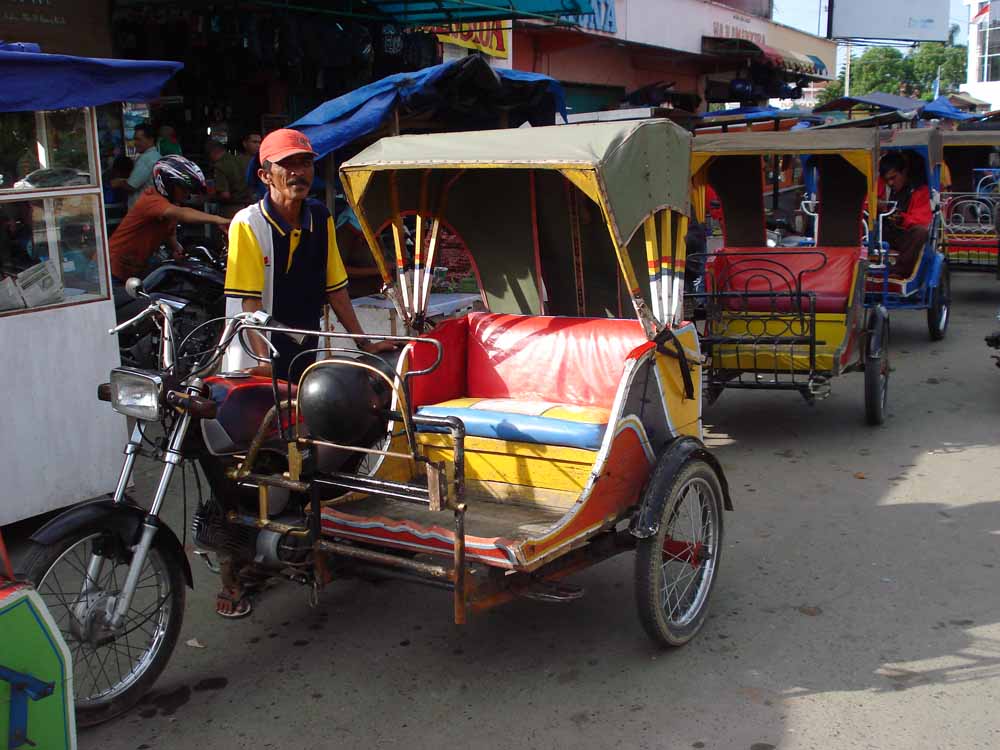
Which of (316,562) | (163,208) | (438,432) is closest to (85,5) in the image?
(163,208)

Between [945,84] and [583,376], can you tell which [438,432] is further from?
[945,84]

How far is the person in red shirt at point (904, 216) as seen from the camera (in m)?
9.98

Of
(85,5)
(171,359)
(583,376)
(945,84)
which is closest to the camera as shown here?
(171,359)

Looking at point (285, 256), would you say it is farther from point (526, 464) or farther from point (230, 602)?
point (230, 602)

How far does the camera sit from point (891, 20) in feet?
127

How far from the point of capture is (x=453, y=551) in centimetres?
351

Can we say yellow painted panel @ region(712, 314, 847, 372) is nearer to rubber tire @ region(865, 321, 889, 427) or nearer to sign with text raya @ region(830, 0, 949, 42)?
rubber tire @ region(865, 321, 889, 427)

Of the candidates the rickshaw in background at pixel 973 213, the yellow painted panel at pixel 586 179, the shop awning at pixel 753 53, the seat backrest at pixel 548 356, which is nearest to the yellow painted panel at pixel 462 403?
the seat backrest at pixel 548 356

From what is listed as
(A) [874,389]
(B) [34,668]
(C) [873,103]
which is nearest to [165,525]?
(B) [34,668]

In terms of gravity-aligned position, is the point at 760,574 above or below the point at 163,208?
below

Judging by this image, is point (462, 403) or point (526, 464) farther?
point (462, 403)

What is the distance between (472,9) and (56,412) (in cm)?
708

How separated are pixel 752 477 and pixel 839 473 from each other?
53 centimetres

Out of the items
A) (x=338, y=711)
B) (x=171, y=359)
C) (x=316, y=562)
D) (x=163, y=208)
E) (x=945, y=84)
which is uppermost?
(x=945, y=84)
